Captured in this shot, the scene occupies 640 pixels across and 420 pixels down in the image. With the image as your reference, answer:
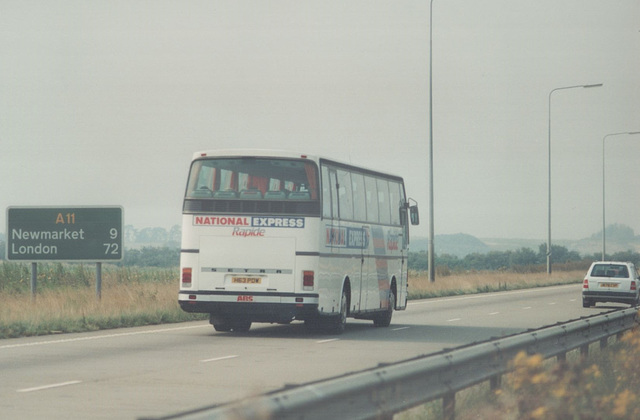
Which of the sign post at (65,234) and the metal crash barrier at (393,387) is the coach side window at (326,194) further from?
the metal crash barrier at (393,387)

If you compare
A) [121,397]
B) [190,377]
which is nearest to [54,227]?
[190,377]

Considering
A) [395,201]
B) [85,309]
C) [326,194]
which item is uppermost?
[395,201]

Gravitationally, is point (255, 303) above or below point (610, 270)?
below

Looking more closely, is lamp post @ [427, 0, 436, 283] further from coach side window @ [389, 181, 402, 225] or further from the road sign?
the road sign

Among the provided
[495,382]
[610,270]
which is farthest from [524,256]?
[495,382]

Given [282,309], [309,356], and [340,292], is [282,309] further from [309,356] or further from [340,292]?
[309,356]

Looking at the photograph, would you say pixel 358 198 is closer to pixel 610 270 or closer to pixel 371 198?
pixel 371 198

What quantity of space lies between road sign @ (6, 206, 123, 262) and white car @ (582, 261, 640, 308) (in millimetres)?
16077

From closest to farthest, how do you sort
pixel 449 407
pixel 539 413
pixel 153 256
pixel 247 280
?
pixel 539 413 → pixel 449 407 → pixel 247 280 → pixel 153 256

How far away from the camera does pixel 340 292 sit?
902 inches

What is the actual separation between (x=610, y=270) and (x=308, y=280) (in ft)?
68.2

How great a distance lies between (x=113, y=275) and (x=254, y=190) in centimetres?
1427

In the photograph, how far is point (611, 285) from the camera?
38938 millimetres

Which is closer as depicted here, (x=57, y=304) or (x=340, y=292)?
(x=340, y=292)
